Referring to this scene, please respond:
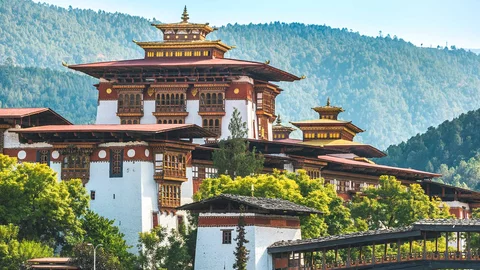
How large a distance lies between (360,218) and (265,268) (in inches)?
1098

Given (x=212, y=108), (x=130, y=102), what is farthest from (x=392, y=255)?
(x=130, y=102)

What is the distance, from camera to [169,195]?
11550 cm

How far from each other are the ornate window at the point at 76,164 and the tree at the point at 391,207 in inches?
1017

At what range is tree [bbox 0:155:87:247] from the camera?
4131 inches

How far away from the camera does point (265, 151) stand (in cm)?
13200

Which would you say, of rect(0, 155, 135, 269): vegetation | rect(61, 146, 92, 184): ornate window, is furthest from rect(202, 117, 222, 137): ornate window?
rect(0, 155, 135, 269): vegetation

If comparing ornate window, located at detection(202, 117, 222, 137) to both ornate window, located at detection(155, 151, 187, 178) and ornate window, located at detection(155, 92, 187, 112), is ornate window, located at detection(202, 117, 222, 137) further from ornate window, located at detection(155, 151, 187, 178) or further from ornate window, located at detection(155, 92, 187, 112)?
ornate window, located at detection(155, 151, 187, 178)

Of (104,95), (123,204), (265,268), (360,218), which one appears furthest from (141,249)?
(104,95)

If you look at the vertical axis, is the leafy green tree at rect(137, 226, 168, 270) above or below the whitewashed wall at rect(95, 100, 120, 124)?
below

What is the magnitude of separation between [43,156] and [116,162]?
553cm

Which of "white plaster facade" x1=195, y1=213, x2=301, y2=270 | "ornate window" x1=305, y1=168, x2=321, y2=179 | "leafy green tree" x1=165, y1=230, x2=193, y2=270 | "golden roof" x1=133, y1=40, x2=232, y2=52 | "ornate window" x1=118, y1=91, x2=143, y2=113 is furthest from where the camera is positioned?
"golden roof" x1=133, y1=40, x2=232, y2=52

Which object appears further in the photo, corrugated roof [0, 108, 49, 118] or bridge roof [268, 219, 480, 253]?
corrugated roof [0, 108, 49, 118]

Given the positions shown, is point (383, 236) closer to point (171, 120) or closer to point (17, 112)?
point (17, 112)

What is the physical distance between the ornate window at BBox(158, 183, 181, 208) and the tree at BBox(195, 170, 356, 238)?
169cm
